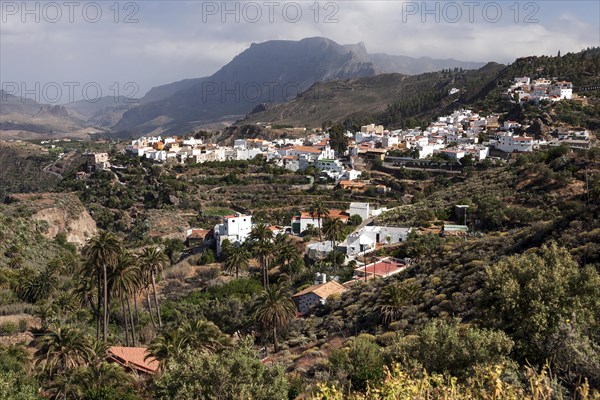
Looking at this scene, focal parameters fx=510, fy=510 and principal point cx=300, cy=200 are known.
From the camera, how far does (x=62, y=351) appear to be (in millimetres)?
17797

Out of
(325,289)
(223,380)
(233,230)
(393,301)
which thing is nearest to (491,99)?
(233,230)

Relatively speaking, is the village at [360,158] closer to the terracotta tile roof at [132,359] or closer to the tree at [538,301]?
the terracotta tile roof at [132,359]

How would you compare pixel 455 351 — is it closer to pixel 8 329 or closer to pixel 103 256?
pixel 103 256

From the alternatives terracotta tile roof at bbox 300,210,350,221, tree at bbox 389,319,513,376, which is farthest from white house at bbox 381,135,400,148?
tree at bbox 389,319,513,376

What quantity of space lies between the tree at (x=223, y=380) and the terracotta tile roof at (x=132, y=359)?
7825 millimetres

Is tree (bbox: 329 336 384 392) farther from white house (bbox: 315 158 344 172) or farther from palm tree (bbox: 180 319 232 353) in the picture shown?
white house (bbox: 315 158 344 172)

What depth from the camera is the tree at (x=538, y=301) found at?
1262 cm

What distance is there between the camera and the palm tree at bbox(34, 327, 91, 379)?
58.3ft

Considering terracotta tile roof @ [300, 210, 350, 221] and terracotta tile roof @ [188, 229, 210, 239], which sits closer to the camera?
terracotta tile roof @ [300, 210, 350, 221]

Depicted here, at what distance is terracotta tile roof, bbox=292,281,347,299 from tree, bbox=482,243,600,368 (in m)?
17.2

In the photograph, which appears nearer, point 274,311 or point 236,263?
point 274,311

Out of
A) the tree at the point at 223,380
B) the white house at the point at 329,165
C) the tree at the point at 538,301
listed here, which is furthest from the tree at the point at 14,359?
the white house at the point at 329,165

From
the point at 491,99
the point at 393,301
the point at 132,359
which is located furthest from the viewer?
the point at 491,99

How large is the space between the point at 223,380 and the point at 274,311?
13332mm
